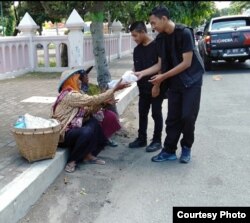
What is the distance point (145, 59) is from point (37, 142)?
1715 mm

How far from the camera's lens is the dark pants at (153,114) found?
496 centimetres

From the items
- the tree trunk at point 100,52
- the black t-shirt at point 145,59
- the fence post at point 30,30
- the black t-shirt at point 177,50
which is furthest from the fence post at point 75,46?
the black t-shirt at point 177,50

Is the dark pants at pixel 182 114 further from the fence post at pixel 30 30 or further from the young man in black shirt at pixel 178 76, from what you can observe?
the fence post at pixel 30 30

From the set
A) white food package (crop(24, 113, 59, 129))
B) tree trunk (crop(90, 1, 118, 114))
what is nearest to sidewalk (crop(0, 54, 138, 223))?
white food package (crop(24, 113, 59, 129))

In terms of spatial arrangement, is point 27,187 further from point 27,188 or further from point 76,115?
point 76,115

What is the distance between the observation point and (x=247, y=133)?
5.80m

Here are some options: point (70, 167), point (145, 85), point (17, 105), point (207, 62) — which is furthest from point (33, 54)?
point (70, 167)

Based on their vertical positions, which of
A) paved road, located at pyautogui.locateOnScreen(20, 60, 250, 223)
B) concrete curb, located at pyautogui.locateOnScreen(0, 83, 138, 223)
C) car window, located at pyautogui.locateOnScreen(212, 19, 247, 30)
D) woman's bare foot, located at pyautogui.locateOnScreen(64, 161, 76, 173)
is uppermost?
car window, located at pyautogui.locateOnScreen(212, 19, 247, 30)

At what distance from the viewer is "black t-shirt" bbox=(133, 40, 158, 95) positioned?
4816 mm

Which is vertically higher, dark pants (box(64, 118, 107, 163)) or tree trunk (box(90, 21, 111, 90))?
tree trunk (box(90, 21, 111, 90))

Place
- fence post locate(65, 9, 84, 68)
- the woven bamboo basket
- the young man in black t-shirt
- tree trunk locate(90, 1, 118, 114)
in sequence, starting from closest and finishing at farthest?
the woven bamboo basket → the young man in black t-shirt → tree trunk locate(90, 1, 118, 114) → fence post locate(65, 9, 84, 68)

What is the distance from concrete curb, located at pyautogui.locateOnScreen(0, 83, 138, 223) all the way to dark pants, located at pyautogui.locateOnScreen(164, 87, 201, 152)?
123 centimetres

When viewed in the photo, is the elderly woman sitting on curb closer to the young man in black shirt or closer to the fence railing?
the young man in black shirt

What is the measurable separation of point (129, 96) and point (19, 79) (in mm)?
3597
